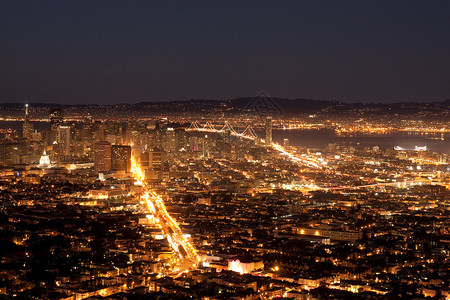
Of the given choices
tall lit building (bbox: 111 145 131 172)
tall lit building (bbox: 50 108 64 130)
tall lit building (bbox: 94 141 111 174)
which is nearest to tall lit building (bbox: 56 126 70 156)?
tall lit building (bbox: 50 108 64 130)

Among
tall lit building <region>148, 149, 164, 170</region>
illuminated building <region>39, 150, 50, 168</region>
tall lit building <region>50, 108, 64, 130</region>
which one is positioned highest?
tall lit building <region>50, 108, 64, 130</region>

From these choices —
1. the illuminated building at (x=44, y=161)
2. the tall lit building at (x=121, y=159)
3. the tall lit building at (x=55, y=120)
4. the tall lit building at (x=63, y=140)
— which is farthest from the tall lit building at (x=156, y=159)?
the tall lit building at (x=55, y=120)

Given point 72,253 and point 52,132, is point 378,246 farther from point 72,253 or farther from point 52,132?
point 52,132

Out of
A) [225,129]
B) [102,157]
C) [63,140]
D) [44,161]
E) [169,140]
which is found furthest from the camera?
[225,129]

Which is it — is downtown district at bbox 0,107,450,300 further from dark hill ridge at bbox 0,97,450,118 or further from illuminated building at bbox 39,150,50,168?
dark hill ridge at bbox 0,97,450,118

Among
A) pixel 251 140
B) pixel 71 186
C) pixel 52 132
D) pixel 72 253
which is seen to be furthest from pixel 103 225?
pixel 251 140

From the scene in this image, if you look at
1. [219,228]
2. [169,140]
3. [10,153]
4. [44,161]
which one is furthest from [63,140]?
[219,228]

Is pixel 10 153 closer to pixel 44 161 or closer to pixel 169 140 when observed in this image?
pixel 44 161
